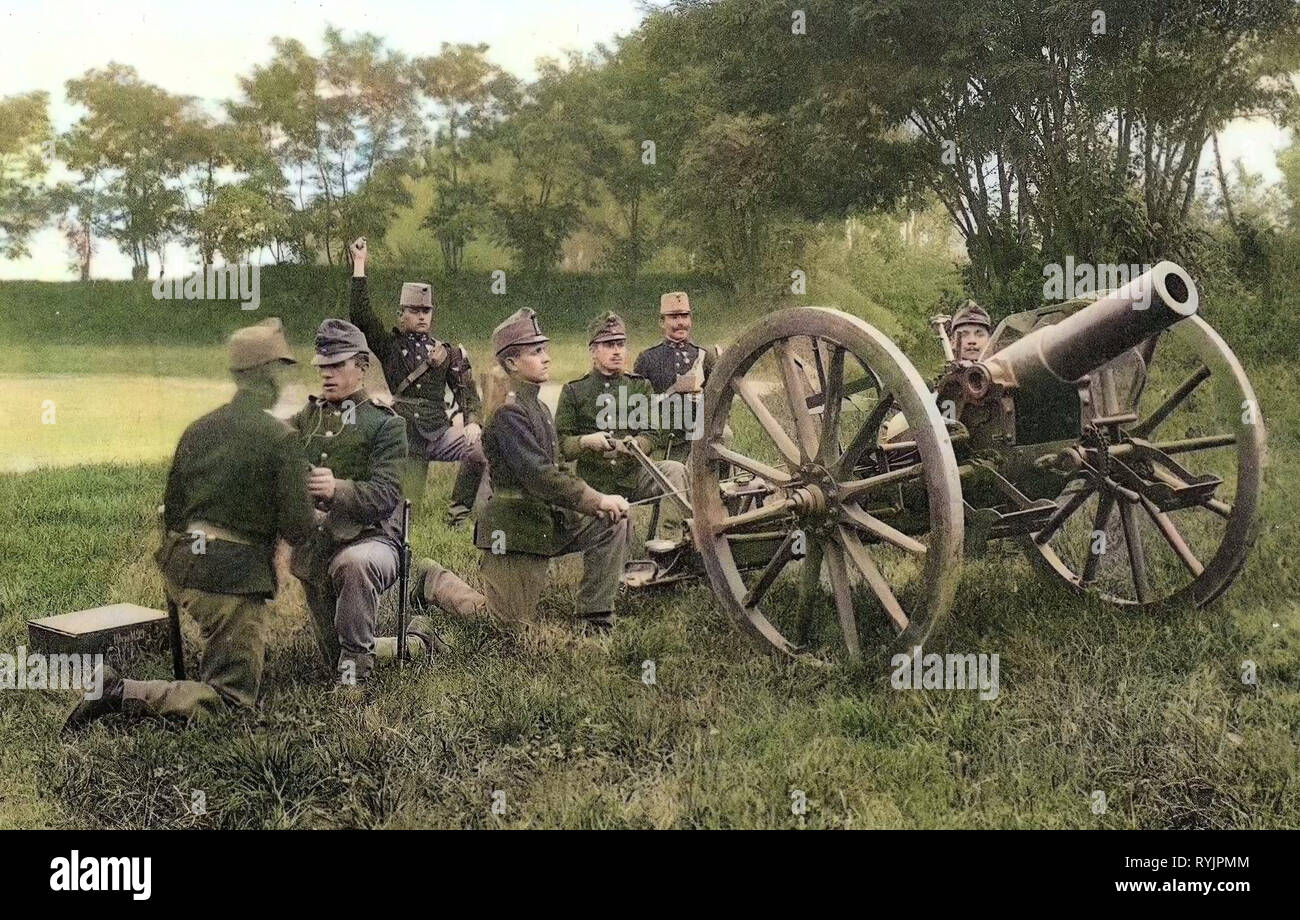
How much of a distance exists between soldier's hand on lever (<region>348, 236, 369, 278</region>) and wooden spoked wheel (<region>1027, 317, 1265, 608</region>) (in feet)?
11.8

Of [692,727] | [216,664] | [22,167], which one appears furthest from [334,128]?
[692,727]

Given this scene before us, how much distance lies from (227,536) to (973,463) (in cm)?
292

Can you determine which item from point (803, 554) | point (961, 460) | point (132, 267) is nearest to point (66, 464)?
point (132, 267)

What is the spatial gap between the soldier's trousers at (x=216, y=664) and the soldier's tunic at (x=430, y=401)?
6.44ft

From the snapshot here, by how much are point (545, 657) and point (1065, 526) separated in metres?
2.71

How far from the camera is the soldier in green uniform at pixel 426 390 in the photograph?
608 centimetres

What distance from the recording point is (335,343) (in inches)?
181

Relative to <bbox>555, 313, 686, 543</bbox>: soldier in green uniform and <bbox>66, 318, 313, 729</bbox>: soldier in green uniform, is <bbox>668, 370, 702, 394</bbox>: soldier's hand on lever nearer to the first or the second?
<bbox>555, 313, 686, 543</bbox>: soldier in green uniform

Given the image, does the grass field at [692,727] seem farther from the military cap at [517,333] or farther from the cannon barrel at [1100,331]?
the military cap at [517,333]

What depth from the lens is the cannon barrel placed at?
4.05 metres

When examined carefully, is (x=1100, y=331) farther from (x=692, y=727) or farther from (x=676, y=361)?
(x=676, y=361)

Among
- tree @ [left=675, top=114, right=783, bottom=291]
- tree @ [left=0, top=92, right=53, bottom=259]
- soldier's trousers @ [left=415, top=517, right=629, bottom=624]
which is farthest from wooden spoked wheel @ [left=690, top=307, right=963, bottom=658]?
tree @ [left=0, top=92, right=53, bottom=259]

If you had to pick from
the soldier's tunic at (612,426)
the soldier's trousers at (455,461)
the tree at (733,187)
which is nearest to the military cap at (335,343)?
the soldier's tunic at (612,426)
